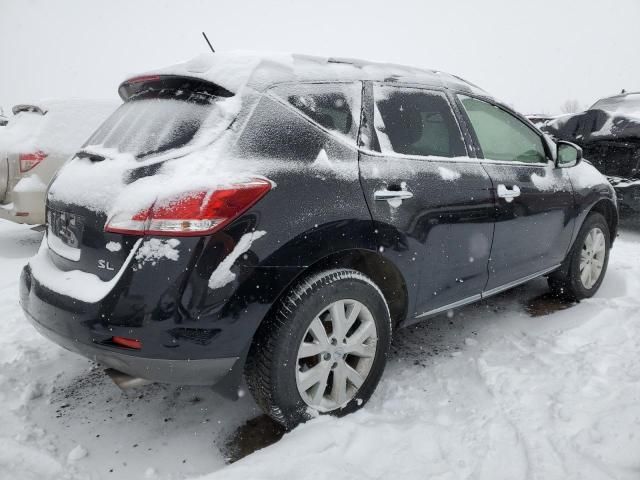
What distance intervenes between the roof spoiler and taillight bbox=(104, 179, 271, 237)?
4732 millimetres

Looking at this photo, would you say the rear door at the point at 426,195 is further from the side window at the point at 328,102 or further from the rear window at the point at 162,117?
the rear window at the point at 162,117

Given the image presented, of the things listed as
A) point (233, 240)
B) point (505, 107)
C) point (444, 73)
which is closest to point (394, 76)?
point (444, 73)

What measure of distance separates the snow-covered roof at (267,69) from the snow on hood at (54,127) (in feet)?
11.7

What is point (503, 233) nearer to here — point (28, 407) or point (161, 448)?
point (161, 448)

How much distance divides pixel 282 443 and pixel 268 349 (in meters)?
0.44

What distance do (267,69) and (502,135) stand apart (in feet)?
6.06

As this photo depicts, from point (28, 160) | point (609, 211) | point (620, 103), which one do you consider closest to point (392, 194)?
point (609, 211)

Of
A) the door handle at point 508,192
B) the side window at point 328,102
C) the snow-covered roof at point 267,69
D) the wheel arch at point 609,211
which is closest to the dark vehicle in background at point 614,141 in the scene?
the wheel arch at point 609,211

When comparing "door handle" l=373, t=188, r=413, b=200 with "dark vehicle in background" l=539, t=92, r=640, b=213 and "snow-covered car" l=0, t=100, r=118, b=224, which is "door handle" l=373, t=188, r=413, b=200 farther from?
"dark vehicle in background" l=539, t=92, r=640, b=213

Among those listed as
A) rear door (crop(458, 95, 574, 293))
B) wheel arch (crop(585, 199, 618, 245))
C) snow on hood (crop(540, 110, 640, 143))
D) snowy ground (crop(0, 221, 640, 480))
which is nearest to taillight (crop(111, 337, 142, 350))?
snowy ground (crop(0, 221, 640, 480))

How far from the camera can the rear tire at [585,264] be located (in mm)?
3758

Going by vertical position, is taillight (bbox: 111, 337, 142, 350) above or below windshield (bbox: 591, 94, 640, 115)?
below

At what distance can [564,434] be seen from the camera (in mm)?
2111

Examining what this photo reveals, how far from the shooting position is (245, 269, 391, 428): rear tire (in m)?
1.96
